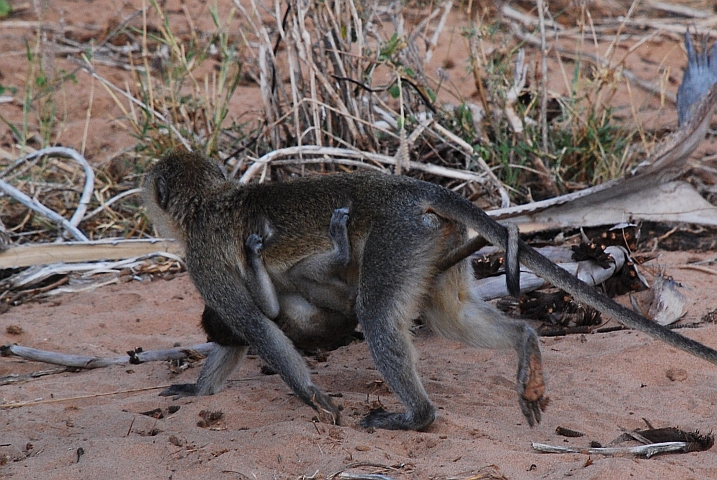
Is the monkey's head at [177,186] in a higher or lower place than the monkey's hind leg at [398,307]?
higher

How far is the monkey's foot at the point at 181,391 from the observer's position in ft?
17.4

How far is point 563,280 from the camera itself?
4.24 meters

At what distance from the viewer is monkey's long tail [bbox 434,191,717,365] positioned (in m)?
4.02

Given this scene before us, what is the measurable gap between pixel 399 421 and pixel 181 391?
60.2 inches

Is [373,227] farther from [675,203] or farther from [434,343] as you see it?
[675,203]

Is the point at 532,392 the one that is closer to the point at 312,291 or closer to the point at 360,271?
the point at 360,271

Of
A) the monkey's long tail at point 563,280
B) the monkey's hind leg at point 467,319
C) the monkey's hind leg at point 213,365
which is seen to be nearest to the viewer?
the monkey's long tail at point 563,280

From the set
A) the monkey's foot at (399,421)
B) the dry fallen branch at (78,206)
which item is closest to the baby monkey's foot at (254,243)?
→ the monkey's foot at (399,421)

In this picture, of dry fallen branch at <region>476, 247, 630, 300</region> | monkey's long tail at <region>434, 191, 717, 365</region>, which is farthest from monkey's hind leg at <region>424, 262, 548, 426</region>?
dry fallen branch at <region>476, 247, 630, 300</region>

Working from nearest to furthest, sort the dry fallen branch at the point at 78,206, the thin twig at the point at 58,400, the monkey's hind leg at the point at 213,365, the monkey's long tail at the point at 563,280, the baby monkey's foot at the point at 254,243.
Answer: the monkey's long tail at the point at 563,280, the baby monkey's foot at the point at 254,243, the thin twig at the point at 58,400, the monkey's hind leg at the point at 213,365, the dry fallen branch at the point at 78,206

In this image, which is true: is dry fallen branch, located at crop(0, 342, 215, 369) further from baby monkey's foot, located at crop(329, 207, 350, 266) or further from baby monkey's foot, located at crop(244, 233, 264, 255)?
baby monkey's foot, located at crop(329, 207, 350, 266)

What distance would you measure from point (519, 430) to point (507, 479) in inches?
30.3

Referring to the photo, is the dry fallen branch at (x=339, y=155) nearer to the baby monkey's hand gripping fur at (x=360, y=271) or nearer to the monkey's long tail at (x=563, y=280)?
the baby monkey's hand gripping fur at (x=360, y=271)

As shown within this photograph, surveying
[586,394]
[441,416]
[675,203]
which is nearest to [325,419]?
[441,416]
